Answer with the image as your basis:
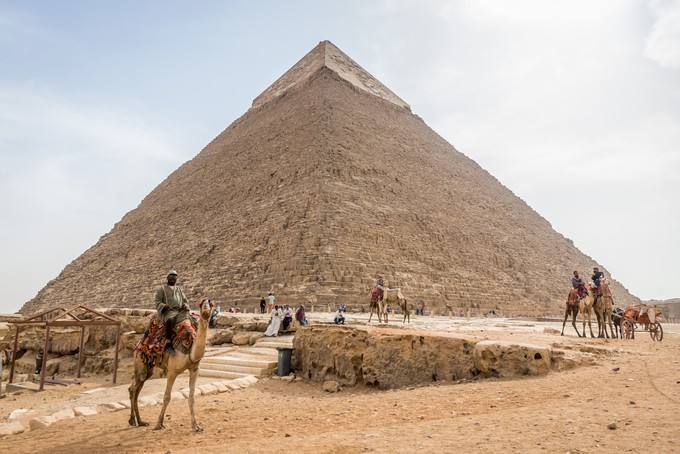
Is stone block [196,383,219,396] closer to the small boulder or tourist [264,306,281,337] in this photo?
the small boulder

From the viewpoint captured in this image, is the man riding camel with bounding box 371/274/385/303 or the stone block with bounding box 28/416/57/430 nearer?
the stone block with bounding box 28/416/57/430

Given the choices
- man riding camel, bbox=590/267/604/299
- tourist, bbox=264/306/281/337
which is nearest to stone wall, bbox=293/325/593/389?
tourist, bbox=264/306/281/337

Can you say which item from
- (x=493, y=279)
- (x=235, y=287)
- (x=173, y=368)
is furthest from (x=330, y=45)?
(x=173, y=368)

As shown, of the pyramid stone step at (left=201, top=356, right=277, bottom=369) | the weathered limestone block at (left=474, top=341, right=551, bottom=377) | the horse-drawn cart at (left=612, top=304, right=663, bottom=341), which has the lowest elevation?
the pyramid stone step at (left=201, top=356, right=277, bottom=369)

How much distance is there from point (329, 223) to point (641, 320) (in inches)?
637

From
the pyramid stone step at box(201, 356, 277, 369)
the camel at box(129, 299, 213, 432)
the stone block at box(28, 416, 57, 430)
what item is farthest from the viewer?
the pyramid stone step at box(201, 356, 277, 369)

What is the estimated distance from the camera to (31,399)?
812cm

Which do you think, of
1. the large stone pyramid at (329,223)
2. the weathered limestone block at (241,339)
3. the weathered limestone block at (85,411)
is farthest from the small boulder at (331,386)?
the large stone pyramid at (329,223)

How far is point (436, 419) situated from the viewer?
3543 millimetres

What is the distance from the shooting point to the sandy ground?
9.00 ft

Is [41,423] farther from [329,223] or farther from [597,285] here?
[329,223]

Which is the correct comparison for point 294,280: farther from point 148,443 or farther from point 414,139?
point 414,139

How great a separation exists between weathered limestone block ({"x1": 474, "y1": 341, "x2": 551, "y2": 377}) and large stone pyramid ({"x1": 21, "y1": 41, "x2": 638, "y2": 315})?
48.1 feet

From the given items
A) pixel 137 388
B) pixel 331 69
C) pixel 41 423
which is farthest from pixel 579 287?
pixel 331 69
